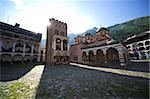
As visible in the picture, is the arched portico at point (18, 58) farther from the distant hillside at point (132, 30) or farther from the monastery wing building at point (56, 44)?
the distant hillside at point (132, 30)

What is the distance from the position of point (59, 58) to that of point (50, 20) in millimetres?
10843

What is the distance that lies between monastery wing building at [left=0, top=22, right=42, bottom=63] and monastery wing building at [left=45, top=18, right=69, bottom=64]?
32.6 ft

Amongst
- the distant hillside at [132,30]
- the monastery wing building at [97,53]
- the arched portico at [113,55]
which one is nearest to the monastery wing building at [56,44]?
the monastery wing building at [97,53]

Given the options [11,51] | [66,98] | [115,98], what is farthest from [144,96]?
[11,51]

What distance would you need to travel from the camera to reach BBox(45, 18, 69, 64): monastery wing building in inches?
838

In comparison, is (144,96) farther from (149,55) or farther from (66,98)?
(149,55)

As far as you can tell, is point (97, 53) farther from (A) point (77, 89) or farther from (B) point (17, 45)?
(B) point (17, 45)

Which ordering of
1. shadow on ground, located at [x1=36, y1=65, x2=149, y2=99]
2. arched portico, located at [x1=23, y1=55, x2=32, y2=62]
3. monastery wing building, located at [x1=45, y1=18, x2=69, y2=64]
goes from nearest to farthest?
shadow on ground, located at [x1=36, y1=65, x2=149, y2=99] < monastery wing building, located at [x1=45, y1=18, x2=69, y2=64] < arched portico, located at [x1=23, y1=55, x2=32, y2=62]

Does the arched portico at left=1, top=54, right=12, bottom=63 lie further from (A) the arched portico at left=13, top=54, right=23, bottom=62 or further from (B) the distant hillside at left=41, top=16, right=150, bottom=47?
(B) the distant hillside at left=41, top=16, right=150, bottom=47

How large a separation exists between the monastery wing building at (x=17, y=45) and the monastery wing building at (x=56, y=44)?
9.95 metres

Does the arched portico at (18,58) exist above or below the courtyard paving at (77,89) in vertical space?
above

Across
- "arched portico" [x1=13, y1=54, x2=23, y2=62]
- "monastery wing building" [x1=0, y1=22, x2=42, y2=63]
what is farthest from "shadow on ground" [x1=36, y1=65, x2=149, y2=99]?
"arched portico" [x1=13, y1=54, x2=23, y2=62]

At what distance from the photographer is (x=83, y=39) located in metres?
34.2

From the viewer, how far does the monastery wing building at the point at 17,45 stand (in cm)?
2377
